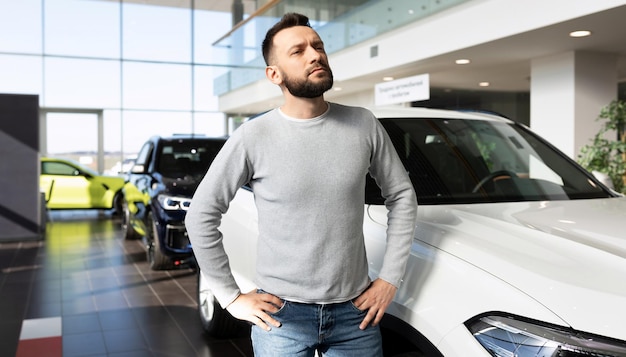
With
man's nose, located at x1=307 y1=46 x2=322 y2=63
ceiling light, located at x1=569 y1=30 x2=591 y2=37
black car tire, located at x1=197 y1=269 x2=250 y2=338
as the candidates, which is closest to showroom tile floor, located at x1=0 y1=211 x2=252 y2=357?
black car tire, located at x1=197 y1=269 x2=250 y2=338

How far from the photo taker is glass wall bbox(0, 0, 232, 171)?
18875mm

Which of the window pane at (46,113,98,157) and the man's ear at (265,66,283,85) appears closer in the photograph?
the man's ear at (265,66,283,85)

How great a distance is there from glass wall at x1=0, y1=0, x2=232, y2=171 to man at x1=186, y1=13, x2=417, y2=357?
18.6 meters

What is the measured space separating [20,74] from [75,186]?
844 cm

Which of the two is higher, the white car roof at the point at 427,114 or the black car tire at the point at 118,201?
the white car roof at the point at 427,114

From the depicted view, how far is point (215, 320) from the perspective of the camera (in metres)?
4.31

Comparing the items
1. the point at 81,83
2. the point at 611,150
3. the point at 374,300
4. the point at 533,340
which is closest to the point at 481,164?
the point at 374,300

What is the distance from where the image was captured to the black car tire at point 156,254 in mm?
6496

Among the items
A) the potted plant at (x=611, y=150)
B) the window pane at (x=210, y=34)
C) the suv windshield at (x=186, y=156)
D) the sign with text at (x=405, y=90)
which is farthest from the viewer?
the window pane at (x=210, y=34)

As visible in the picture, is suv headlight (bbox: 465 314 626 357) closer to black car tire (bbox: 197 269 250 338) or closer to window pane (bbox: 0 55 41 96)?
black car tire (bbox: 197 269 250 338)

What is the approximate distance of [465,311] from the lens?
1.77 metres

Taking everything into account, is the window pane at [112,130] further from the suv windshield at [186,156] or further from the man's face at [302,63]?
the man's face at [302,63]

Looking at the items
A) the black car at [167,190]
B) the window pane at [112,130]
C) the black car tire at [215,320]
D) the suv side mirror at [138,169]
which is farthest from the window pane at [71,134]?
the black car tire at [215,320]

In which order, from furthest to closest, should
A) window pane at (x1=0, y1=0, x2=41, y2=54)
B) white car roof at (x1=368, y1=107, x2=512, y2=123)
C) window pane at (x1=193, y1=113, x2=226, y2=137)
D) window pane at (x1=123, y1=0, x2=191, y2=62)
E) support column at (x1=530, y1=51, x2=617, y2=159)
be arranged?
window pane at (x1=193, y1=113, x2=226, y2=137)
window pane at (x1=123, y1=0, x2=191, y2=62)
window pane at (x1=0, y1=0, x2=41, y2=54)
support column at (x1=530, y1=51, x2=617, y2=159)
white car roof at (x1=368, y1=107, x2=512, y2=123)
